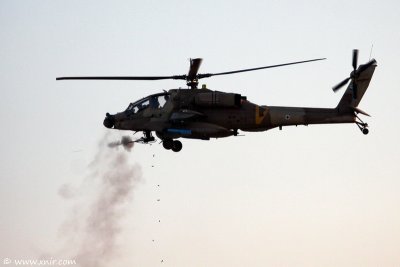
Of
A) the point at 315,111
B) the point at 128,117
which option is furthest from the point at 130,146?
the point at 315,111

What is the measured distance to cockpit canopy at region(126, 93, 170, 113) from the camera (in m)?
55.8

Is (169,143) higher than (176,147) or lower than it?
higher

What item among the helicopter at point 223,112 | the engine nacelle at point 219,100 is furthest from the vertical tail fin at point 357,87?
the engine nacelle at point 219,100

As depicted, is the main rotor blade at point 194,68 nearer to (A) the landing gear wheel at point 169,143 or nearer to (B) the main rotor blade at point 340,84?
(A) the landing gear wheel at point 169,143

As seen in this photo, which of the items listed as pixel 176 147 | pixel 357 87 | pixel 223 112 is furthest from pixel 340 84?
pixel 176 147

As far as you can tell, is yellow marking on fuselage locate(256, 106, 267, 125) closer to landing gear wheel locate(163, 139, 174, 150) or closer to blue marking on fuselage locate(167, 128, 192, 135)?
blue marking on fuselage locate(167, 128, 192, 135)

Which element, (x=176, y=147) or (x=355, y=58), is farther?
(x=176, y=147)

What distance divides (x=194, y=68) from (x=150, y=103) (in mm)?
3383

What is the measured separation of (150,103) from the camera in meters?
56.2

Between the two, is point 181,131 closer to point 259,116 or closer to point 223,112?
point 223,112

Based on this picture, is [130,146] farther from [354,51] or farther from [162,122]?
[354,51]

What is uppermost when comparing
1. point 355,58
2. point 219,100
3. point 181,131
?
point 355,58

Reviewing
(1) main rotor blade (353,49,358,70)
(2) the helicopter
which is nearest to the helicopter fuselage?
(2) the helicopter

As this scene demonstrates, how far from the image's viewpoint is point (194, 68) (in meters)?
54.6
